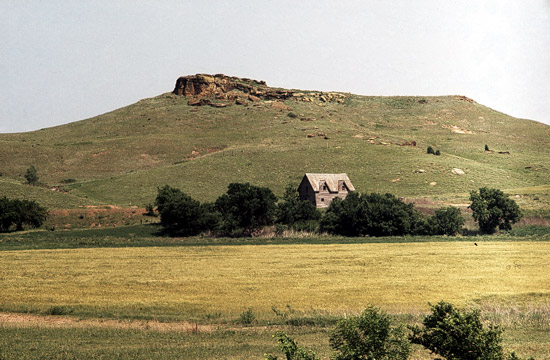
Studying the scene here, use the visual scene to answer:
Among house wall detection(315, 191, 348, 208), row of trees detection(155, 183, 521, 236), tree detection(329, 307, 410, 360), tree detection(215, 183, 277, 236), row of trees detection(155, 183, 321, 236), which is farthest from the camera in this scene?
house wall detection(315, 191, 348, 208)

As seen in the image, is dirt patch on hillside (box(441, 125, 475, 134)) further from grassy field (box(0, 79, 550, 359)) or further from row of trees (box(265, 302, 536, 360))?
row of trees (box(265, 302, 536, 360))

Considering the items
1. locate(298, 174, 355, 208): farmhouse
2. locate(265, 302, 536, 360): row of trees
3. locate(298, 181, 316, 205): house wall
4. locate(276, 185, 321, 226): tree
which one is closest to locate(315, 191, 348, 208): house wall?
locate(298, 174, 355, 208): farmhouse

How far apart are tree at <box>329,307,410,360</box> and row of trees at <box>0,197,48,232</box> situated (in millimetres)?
61131

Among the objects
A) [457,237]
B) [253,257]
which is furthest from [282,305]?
[457,237]

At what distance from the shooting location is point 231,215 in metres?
65.0

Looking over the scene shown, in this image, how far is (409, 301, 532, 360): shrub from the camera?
13383 millimetres

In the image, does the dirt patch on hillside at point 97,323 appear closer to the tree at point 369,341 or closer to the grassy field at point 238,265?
the grassy field at point 238,265

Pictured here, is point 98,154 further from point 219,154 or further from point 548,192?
point 548,192

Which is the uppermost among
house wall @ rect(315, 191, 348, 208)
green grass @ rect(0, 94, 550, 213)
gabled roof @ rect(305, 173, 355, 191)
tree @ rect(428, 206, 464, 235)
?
green grass @ rect(0, 94, 550, 213)

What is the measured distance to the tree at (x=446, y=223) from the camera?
2389 inches

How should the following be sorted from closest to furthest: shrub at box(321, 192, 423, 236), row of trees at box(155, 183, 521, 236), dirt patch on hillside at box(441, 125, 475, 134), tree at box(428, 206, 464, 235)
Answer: tree at box(428, 206, 464, 235) → row of trees at box(155, 183, 521, 236) → shrub at box(321, 192, 423, 236) → dirt patch on hillside at box(441, 125, 475, 134)

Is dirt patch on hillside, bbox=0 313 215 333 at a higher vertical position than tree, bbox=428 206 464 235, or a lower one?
lower

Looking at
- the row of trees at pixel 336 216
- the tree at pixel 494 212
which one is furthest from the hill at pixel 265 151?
the row of trees at pixel 336 216

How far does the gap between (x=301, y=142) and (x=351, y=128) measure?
29.8 metres
